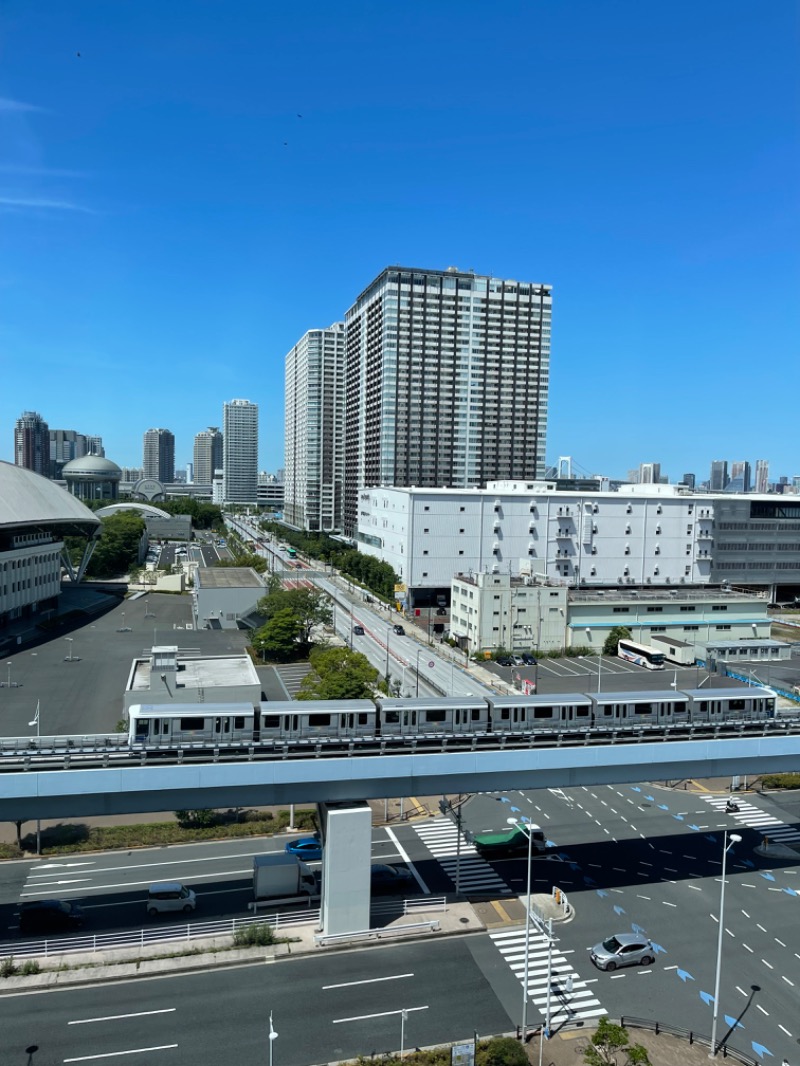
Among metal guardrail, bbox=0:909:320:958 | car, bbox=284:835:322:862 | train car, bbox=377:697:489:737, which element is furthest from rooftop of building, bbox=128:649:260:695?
train car, bbox=377:697:489:737

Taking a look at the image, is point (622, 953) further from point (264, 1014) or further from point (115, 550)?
point (115, 550)

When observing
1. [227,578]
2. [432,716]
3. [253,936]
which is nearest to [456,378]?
[227,578]

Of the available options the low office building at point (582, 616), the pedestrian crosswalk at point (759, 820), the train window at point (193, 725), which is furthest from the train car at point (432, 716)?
the low office building at point (582, 616)

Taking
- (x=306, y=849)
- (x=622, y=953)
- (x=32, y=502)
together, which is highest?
(x=32, y=502)

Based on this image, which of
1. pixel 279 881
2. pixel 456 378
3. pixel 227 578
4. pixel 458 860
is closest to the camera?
pixel 279 881

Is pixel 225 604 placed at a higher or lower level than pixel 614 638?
higher

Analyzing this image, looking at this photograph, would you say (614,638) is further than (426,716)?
Yes

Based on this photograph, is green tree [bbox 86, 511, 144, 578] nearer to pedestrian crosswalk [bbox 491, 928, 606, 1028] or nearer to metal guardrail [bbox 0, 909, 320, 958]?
metal guardrail [bbox 0, 909, 320, 958]

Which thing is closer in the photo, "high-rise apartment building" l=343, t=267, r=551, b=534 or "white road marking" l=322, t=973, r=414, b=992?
"white road marking" l=322, t=973, r=414, b=992
